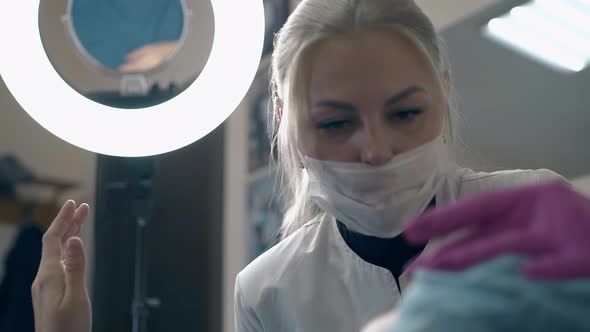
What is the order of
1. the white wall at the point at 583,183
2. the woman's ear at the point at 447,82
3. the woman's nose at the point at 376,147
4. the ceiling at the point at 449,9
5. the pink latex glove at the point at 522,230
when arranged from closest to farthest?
the pink latex glove at the point at 522,230 → the woman's nose at the point at 376,147 → the woman's ear at the point at 447,82 → the white wall at the point at 583,183 → the ceiling at the point at 449,9

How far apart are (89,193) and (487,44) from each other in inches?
59.0

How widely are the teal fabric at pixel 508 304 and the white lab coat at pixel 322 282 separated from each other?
49 cm

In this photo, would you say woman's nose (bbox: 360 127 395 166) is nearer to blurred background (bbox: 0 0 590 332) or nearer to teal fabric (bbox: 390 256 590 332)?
blurred background (bbox: 0 0 590 332)

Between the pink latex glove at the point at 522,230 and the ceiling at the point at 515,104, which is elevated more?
the pink latex glove at the point at 522,230

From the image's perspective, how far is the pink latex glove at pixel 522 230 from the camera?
24 centimetres

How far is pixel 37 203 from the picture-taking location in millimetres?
2070

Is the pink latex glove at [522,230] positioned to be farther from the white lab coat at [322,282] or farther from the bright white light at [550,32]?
the bright white light at [550,32]

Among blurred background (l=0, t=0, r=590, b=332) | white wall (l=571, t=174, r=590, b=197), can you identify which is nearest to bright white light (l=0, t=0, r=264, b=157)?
blurred background (l=0, t=0, r=590, b=332)

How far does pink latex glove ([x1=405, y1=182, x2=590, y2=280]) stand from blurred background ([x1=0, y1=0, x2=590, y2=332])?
72 cm

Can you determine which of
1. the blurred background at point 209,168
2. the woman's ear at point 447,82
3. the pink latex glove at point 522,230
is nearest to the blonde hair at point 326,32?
the woman's ear at point 447,82

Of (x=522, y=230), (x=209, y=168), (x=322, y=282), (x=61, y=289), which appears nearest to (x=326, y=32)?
(x=322, y=282)

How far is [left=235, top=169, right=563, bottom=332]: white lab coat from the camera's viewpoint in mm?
774

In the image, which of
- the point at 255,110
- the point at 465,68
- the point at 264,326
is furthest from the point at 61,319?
the point at 255,110

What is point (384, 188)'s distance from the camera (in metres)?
0.73
